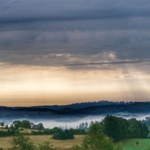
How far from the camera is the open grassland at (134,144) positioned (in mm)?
134000

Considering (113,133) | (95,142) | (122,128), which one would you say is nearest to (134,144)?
(113,133)

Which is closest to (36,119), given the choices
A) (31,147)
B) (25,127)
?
(25,127)

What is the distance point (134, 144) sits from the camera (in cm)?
13625

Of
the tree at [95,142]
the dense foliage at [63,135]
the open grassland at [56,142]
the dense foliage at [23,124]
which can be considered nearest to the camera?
the tree at [95,142]

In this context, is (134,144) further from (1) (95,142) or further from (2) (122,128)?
(1) (95,142)

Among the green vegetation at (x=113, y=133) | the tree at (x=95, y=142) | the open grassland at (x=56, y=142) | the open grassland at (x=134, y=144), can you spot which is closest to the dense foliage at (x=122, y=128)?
the green vegetation at (x=113, y=133)

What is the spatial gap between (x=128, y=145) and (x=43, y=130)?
3324 cm

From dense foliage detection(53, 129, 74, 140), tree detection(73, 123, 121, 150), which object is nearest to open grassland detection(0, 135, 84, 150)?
dense foliage detection(53, 129, 74, 140)

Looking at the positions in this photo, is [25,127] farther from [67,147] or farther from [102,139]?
[102,139]

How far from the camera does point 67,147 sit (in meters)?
125

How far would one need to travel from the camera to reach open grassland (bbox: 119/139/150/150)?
134000mm

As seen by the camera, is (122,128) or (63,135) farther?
(122,128)

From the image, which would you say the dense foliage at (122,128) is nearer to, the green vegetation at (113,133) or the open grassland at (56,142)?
the green vegetation at (113,133)

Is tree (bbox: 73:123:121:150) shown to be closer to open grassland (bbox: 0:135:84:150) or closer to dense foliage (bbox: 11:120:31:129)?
open grassland (bbox: 0:135:84:150)
